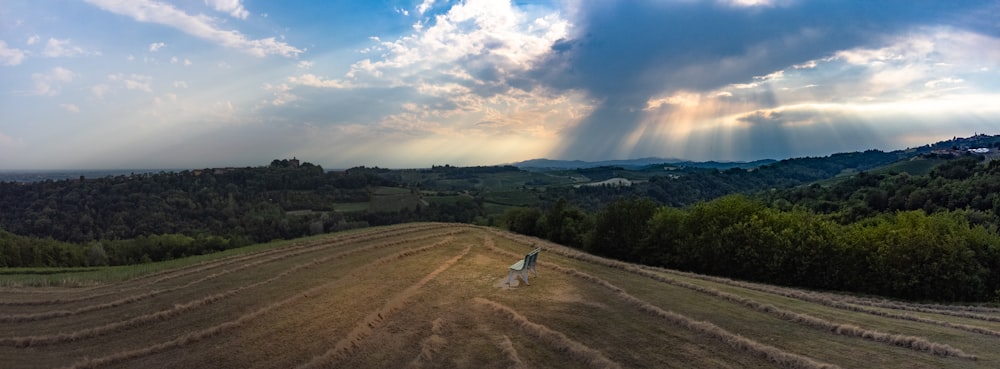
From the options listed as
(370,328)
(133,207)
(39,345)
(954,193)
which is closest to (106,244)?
(133,207)

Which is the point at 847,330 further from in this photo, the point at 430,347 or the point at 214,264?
the point at 214,264

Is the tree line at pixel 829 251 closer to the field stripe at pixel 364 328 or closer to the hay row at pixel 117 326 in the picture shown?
the field stripe at pixel 364 328

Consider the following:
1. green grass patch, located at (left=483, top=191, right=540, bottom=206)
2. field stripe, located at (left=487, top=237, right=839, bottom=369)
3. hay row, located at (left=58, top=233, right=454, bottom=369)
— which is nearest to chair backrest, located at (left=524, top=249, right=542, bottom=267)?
field stripe, located at (left=487, top=237, right=839, bottom=369)

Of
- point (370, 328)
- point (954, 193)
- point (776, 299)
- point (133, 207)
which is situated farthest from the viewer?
point (133, 207)

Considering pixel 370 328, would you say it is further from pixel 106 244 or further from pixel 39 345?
pixel 106 244

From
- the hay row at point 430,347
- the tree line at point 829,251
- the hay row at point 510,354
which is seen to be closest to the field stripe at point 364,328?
the hay row at point 430,347

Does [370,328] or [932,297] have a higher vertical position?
[370,328]
